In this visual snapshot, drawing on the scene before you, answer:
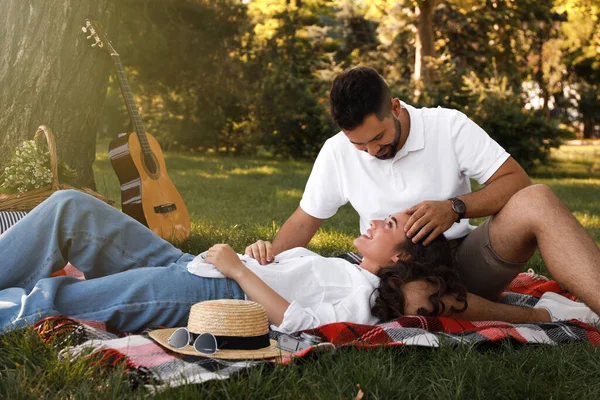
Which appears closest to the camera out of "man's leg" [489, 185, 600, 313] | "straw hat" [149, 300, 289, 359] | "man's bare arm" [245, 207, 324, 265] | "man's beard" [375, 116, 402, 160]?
"straw hat" [149, 300, 289, 359]

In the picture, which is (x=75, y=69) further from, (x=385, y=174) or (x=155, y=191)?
(x=385, y=174)

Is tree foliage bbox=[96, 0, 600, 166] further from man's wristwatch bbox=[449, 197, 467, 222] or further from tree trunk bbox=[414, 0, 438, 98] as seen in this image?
man's wristwatch bbox=[449, 197, 467, 222]

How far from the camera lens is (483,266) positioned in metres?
3.42

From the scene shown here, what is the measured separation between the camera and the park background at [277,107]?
7.91 feet

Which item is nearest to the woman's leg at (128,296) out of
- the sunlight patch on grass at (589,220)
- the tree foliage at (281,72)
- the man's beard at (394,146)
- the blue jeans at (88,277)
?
the blue jeans at (88,277)

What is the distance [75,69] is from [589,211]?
574 cm

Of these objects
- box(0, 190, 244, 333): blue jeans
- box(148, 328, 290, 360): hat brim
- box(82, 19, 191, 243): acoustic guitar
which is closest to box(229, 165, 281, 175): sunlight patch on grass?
box(82, 19, 191, 243): acoustic guitar

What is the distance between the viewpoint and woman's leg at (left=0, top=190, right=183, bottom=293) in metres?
3.00

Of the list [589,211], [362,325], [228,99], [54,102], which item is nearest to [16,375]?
[362,325]

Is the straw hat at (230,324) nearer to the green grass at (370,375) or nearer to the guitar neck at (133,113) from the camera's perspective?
the green grass at (370,375)

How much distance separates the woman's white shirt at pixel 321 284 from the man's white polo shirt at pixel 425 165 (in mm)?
599

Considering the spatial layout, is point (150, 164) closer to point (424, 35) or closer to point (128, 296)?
point (128, 296)

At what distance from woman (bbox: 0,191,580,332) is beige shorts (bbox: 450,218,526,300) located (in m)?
0.36

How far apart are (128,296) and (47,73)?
290 cm
